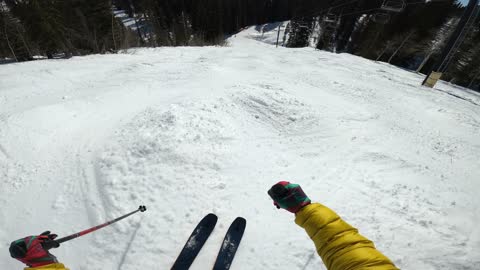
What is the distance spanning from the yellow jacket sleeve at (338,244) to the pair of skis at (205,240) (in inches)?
83.8

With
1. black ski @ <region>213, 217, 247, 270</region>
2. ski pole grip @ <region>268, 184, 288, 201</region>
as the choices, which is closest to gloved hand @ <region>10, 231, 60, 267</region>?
black ski @ <region>213, 217, 247, 270</region>

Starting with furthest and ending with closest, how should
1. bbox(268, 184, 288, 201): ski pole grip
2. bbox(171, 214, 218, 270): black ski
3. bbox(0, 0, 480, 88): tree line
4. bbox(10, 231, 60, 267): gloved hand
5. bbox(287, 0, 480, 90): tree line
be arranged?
bbox(287, 0, 480, 90): tree line, bbox(0, 0, 480, 88): tree line, bbox(171, 214, 218, 270): black ski, bbox(268, 184, 288, 201): ski pole grip, bbox(10, 231, 60, 267): gloved hand

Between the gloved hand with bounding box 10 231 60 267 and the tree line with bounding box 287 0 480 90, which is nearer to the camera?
the gloved hand with bounding box 10 231 60 267

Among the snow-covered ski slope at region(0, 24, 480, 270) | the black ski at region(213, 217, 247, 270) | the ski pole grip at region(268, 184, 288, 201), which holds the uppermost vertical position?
the ski pole grip at region(268, 184, 288, 201)

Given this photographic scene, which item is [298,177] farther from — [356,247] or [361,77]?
[361,77]

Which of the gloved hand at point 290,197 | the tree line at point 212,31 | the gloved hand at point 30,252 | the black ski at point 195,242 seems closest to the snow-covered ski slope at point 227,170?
the black ski at point 195,242

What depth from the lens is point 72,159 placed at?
5680 mm

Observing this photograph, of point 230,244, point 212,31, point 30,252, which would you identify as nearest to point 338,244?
point 230,244

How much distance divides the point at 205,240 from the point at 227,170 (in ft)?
5.90

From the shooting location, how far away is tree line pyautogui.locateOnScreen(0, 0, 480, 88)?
21938 mm

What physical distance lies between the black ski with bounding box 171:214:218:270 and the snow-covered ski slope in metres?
0.15

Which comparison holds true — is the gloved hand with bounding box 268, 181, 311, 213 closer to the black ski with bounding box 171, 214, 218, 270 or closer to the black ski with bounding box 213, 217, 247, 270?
the black ski with bounding box 213, 217, 247, 270

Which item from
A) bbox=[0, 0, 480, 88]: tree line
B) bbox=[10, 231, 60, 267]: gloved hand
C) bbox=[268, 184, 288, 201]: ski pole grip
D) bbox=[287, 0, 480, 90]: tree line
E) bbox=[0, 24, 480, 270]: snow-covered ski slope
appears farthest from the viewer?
bbox=[287, 0, 480, 90]: tree line

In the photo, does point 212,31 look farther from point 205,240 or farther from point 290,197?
point 290,197
